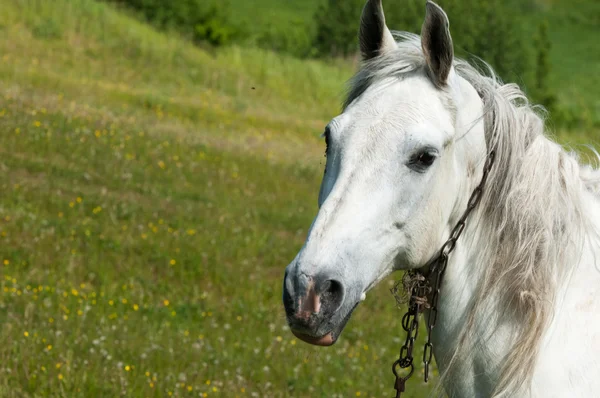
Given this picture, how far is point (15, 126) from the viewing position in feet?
44.7

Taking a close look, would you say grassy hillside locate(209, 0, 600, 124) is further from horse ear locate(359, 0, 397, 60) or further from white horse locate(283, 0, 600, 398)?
white horse locate(283, 0, 600, 398)

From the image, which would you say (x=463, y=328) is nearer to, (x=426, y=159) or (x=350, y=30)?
(x=426, y=159)

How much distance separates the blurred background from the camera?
6.42 m

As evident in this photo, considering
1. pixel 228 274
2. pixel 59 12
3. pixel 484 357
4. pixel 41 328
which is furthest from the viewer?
pixel 59 12

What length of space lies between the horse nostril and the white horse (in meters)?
0.07

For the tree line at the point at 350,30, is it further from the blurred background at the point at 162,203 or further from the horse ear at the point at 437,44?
the horse ear at the point at 437,44

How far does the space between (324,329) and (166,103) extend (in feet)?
55.2

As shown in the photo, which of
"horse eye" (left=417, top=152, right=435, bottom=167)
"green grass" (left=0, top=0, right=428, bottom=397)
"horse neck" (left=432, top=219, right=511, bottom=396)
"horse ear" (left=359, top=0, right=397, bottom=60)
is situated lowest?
"green grass" (left=0, top=0, right=428, bottom=397)

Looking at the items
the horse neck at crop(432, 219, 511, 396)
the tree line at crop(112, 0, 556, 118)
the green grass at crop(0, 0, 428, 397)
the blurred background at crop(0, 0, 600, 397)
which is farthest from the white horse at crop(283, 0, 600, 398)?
the tree line at crop(112, 0, 556, 118)

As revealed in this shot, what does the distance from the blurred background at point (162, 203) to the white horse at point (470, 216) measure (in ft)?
2.59

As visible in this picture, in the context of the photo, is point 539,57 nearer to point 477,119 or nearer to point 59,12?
point 59,12

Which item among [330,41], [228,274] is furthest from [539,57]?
[228,274]

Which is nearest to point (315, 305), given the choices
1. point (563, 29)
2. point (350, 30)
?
point (350, 30)

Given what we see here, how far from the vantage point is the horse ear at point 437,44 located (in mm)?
3164
